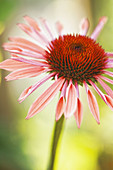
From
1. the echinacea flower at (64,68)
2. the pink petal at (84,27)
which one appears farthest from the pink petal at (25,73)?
the pink petal at (84,27)

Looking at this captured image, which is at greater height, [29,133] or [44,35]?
[44,35]

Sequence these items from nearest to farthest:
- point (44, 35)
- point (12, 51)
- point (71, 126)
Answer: point (12, 51) → point (44, 35) → point (71, 126)

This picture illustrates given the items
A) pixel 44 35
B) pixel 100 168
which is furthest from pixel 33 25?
pixel 100 168

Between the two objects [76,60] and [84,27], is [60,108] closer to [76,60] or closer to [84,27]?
[76,60]

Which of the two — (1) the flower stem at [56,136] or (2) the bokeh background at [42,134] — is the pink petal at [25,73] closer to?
(1) the flower stem at [56,136]

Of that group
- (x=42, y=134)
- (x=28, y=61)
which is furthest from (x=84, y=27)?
(x=42, y=134)

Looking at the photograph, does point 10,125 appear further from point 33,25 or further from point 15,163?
point 33,25

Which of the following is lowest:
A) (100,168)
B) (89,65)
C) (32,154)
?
(100,168)
